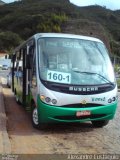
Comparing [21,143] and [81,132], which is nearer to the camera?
[21,143]

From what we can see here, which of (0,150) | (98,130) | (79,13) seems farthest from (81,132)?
(79,13)

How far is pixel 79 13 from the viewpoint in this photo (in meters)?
142

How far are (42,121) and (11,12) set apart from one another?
493ft

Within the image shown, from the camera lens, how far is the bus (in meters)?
9.57

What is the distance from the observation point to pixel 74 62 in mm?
10328

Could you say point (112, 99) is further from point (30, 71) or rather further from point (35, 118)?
point (30, 71)

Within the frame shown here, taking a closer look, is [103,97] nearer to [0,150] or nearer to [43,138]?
[43,138]

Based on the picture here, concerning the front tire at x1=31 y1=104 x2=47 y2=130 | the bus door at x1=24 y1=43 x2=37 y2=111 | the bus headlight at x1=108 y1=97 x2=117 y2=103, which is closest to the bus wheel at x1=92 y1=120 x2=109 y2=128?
the bus headlight at x1=108 y1=97 x2=117 y2=103

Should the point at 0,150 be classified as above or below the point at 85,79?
below

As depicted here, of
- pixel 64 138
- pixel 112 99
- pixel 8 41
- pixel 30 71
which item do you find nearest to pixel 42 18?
pixel 8 41

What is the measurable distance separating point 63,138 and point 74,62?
2.00 m

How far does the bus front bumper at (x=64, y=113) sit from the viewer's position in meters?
9.52

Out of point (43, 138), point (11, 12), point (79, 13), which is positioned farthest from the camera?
point (11, 12)

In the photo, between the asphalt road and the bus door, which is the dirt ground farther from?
the bus door
